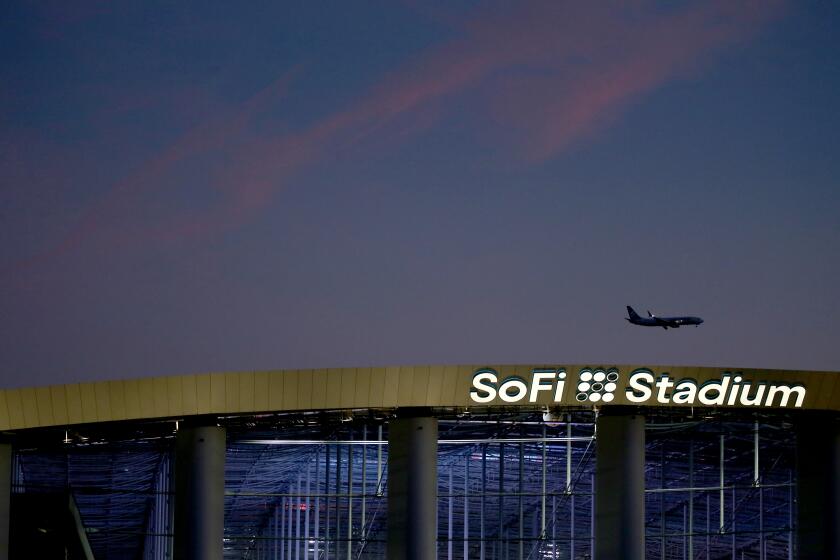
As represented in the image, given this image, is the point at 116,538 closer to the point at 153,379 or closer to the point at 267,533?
the point at 267,533

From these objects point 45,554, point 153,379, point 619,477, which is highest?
point 153,379

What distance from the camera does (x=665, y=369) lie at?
32750mm

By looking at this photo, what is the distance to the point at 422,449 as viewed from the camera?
3156 centimetres

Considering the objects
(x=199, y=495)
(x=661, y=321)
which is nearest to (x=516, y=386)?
(x=199, y=495)

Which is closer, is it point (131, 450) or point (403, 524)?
point (403, 524)

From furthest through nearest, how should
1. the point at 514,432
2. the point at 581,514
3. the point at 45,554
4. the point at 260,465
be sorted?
the point at 581,514, the point at 260,465, the point at 514,432, the point at 45,554

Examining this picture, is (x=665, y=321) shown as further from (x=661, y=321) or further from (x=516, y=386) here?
(x=516, y=386)

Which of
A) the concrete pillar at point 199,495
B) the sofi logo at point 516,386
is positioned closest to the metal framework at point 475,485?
the sofi logo at point 516,386

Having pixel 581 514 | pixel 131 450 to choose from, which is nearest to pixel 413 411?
pixel 131 450

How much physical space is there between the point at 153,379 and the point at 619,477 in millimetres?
13047

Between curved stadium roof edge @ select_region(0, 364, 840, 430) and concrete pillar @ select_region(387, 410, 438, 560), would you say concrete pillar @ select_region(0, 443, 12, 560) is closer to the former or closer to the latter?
curved stadium roof edge @ select_region(0, 364, 840, 430)

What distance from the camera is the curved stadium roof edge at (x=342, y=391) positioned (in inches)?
1078

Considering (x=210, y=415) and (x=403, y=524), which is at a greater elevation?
(x=210, y=415)

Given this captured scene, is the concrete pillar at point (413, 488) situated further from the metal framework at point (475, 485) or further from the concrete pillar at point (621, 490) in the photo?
the metal framework at point (475, 485)
